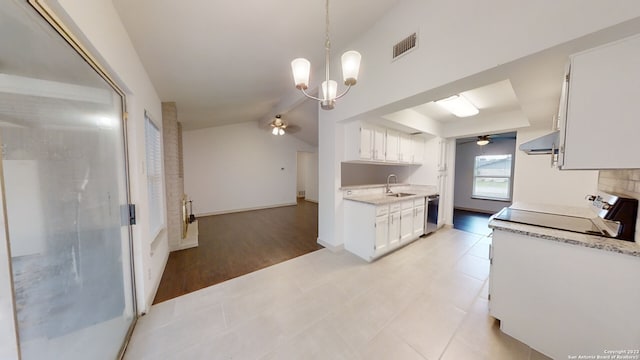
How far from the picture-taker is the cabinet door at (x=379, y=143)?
10.8 ft

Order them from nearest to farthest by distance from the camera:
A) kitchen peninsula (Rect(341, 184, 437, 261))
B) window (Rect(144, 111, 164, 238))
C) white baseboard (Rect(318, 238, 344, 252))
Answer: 1. window (Rect(144, 111, 164, 238))
2. kitchen peninsula (Rect(341, 184, 437, 261))
3. white baseboard (Rect(318, 238, 344, 252))

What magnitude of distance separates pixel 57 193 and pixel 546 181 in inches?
212

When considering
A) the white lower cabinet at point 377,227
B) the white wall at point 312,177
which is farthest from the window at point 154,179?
the white wall at point 312,177

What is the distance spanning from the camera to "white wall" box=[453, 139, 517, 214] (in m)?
5.88

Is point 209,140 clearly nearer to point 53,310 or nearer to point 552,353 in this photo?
point 53,310

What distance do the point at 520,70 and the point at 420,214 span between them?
274 cm

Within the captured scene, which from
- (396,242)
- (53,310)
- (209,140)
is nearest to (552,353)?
(396,242)

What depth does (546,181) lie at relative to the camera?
3061 mm

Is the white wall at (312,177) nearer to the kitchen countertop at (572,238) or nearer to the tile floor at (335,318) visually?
the tile floor at (335,318)

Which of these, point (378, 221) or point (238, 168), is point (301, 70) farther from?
point (238, 168)

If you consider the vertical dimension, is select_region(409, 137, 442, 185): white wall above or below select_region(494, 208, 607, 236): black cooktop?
above

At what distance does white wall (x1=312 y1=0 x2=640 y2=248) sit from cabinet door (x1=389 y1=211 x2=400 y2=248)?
1692 mm

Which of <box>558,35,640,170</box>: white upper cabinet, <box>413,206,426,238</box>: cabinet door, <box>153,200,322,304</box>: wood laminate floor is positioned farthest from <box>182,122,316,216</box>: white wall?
<box>558,35,640,170</box>: white upper cabinet

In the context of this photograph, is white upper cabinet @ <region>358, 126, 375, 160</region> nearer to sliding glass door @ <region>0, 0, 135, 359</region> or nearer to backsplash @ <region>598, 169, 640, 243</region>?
backsplash @ <region>598, 169, 640, 243</region>
